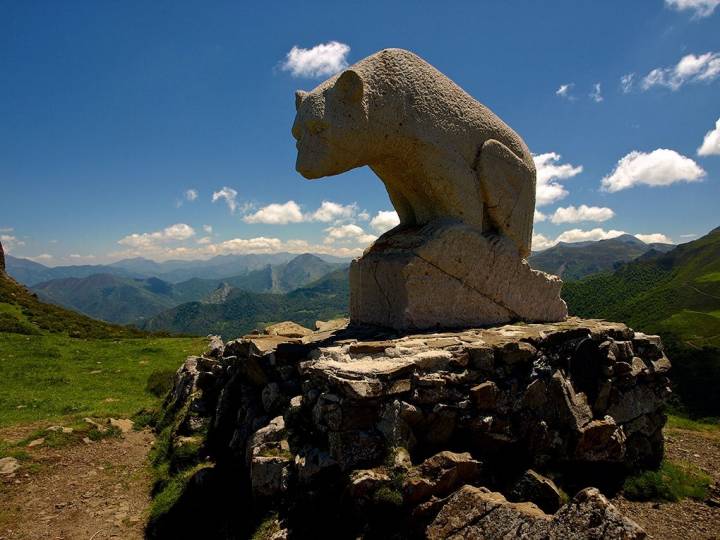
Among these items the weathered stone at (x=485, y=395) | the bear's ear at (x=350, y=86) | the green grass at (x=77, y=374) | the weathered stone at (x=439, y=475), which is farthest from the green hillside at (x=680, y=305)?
the green grass at (x=77, y=374)

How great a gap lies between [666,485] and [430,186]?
600cm

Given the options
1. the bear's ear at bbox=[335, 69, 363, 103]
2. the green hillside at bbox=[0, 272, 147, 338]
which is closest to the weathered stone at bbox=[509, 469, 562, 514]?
the bear's ear at bbox=[335, 69, 363, 103]

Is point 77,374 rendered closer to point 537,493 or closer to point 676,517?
point 537,493

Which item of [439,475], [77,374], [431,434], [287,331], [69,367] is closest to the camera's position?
[439,475]

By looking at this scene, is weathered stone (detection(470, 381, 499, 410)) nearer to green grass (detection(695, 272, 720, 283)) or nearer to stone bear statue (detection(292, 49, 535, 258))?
stone bear statue (detection(292, 49, 535, 258))

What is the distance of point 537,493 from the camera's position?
546cm

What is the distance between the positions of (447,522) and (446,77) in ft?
22.8

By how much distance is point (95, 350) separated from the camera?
20266mm

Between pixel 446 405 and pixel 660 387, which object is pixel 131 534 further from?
pixel 660 387

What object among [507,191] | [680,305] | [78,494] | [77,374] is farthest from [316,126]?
[680,305]

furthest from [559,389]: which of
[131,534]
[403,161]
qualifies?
[131,534]

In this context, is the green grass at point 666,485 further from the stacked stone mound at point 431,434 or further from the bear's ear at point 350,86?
the bear's ear at point 350,86

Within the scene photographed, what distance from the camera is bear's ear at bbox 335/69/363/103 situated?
6758 mm

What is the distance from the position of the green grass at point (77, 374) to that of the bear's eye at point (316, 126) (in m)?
9.00
